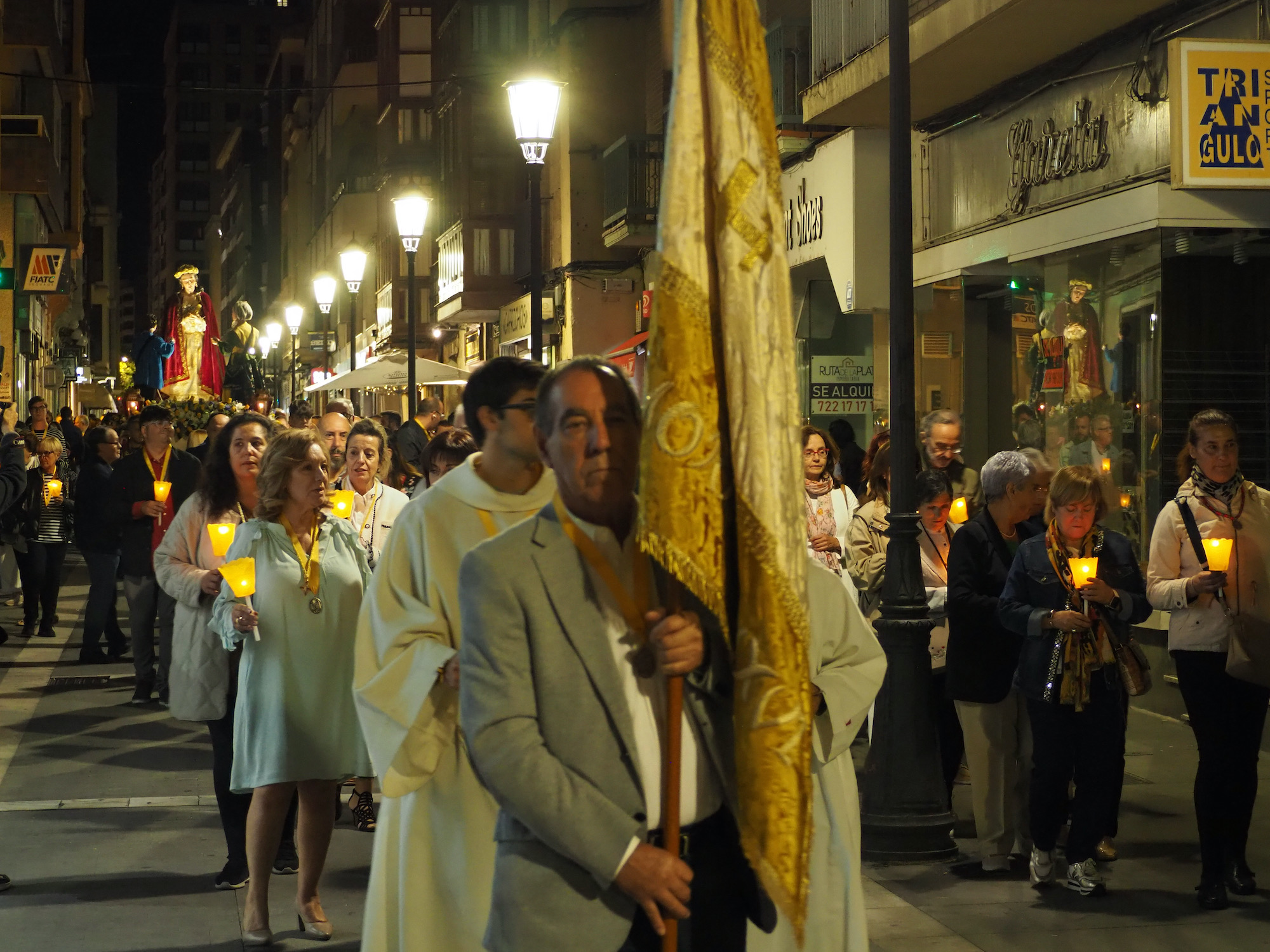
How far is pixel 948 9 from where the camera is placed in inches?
515

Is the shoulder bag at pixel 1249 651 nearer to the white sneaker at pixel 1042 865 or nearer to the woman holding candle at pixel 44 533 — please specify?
the white sneaker at pixel 1042 865

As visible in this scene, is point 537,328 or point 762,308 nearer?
point 762,308

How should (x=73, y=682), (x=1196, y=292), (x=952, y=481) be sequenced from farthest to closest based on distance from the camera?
(x=73, y=682) < (x=1196, y=292) < (x=952, y=481)

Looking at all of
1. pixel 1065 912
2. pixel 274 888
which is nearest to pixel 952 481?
pixel 1065 912

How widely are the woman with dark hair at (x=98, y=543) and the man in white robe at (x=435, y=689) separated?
9875mm

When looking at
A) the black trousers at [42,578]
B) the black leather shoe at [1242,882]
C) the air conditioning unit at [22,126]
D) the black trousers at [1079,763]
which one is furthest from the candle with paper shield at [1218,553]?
the air conditioning unit at [22,126]

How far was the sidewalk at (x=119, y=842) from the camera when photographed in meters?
6.95

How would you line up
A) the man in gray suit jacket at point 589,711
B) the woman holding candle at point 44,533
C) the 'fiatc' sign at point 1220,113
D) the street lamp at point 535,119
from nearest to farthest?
the man in gray suit jacket at point 589,711, the 'fiatc' sign at point 1220,113, the street lamp at point 535,119, the woman holding candle at point 44,533

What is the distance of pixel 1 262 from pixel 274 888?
25.9 metres

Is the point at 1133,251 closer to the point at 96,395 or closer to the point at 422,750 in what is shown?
the point at 422,750

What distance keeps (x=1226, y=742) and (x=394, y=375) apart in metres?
19.9

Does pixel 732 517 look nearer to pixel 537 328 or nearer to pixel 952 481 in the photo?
pixel 952 481

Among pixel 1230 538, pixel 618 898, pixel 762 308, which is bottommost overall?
pixel 618 898

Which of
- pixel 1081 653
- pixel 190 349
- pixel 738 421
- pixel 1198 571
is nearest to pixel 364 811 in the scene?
pixel 1081 653
